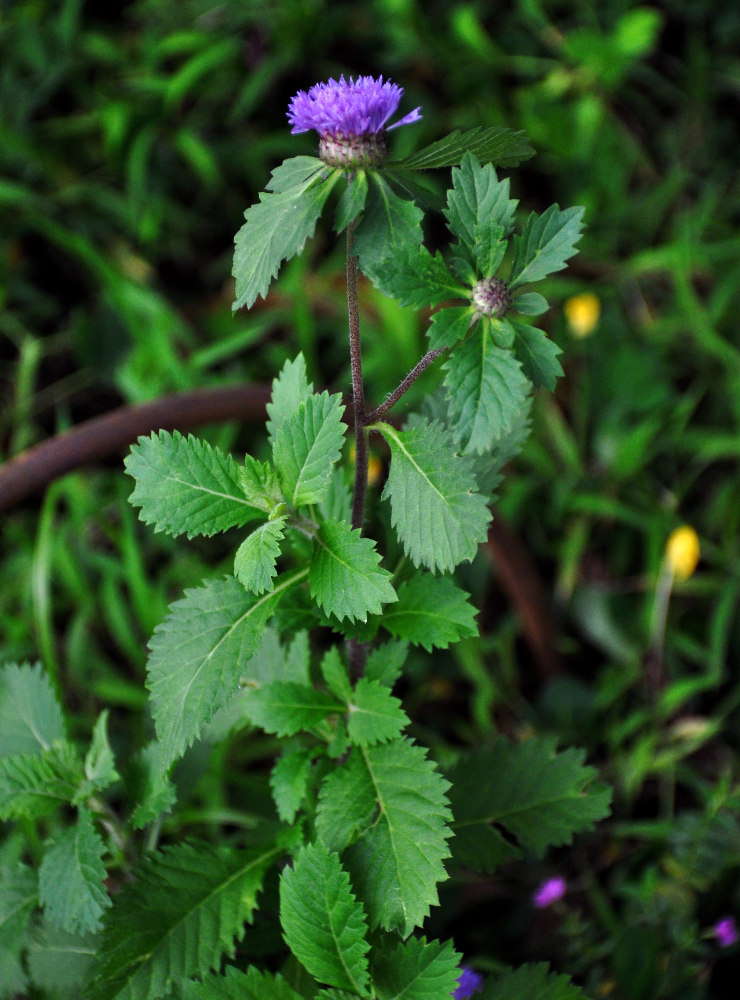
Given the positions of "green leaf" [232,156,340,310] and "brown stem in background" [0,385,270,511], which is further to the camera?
"brown stem in background" [0,385,270,511]

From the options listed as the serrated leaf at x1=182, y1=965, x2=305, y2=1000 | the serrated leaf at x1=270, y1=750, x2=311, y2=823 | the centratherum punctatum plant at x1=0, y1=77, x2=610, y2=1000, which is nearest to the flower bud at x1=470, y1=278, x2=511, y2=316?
the centratherum punctatum plant at x1=0, y1=77, x2=610, y2=1000

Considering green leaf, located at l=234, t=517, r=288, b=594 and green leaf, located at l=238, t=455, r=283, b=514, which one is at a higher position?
green leaf, located at l=238, t=455, r=283, b=514

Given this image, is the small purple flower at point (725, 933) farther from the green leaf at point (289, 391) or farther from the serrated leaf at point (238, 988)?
the green leaf at point (289, 391)

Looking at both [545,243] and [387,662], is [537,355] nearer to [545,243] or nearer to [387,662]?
[545,243]

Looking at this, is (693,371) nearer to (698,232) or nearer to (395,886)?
(698,232)

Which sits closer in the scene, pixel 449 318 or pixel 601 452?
pixel 449 318

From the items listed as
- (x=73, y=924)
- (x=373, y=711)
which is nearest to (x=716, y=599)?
(x=373, y=711)

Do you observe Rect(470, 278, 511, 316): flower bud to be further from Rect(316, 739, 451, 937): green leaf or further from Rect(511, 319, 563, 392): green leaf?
Rect(316, 739, 451, 937): green leaf
